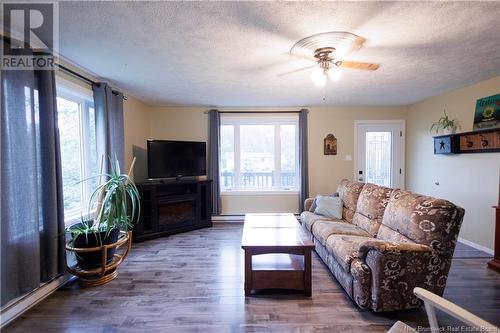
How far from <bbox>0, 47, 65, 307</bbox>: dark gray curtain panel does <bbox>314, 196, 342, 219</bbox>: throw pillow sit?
125 inches

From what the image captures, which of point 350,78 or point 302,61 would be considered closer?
point 302,61

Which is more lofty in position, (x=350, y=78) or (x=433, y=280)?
(x=350, y=78)

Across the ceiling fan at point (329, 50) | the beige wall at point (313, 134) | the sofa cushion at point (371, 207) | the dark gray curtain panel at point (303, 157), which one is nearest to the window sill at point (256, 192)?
the beige wall at point (313, 134)

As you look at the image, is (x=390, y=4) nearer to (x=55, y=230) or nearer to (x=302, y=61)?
(x=302, y=61)

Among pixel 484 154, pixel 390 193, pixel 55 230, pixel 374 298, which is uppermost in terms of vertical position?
pixel 484 154

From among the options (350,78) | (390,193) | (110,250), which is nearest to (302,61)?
(350,78)

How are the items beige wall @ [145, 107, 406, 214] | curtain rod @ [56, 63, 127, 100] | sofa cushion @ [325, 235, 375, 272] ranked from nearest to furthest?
sofa cushion @ [325, 235, 375, 272]
curtain rod @ [56, 63, 127, 100]
beige wall @ [145, 107, 406, 214]

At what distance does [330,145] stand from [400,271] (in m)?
3.38

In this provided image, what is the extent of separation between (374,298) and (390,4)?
7.11 ft

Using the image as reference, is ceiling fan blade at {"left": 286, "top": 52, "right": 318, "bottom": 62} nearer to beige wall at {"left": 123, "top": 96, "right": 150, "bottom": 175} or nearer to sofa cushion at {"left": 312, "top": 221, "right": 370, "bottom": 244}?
sofa cushion at {"left": 312, "top": 221, "right": 370, "bottom": 244}

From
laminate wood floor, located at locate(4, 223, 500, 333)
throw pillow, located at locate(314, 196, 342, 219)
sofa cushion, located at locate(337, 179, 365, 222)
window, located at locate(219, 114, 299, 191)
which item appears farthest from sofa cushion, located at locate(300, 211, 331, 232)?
window, located at locate(219, 114, 299, 191)

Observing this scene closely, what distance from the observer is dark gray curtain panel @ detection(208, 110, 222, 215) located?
4883mm

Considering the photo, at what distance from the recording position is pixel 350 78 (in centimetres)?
325

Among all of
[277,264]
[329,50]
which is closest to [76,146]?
[277,264]
